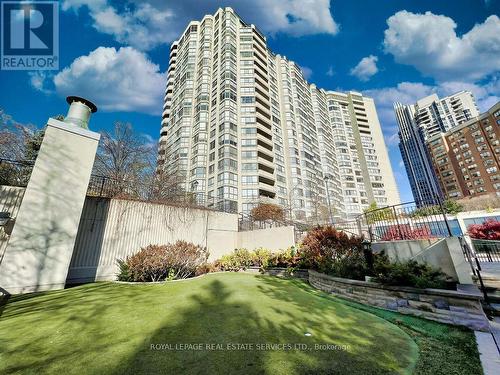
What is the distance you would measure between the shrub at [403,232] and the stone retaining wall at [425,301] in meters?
3.43

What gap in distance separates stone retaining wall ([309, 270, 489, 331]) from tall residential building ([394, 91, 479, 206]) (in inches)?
4245

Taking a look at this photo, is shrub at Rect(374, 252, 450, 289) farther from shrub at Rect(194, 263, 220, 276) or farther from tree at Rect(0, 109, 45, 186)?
tree at Rect(0, 109, 45, 186)

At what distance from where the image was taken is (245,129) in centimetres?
4222

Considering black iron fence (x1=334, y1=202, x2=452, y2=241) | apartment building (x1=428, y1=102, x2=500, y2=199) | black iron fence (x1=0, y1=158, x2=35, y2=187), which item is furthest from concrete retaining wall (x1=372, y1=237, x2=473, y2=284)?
apartment building (x1=428, y1=102, x2=500, y2=199)

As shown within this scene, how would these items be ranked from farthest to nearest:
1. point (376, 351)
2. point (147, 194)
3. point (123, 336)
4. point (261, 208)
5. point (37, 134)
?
point (261, 208)
point (37, 134)
point (147, 194)
point (123, 336)
point (376, 351)

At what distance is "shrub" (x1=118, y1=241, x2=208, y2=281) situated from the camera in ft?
27.4

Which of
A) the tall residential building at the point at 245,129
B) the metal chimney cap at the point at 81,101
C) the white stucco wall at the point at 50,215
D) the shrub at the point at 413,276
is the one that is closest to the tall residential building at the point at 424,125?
the tall residential building at the point at 245,129

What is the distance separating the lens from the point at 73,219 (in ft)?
24.3

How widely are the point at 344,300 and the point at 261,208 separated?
21.0 metres

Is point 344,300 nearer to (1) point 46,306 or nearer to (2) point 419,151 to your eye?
(1) point 46,306

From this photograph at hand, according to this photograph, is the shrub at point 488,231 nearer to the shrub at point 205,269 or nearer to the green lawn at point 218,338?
the green lawn at point 218,338

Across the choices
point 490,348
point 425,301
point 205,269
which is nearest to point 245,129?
point 205,269

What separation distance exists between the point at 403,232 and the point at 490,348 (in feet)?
18.5

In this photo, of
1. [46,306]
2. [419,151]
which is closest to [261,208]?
[46,306]
